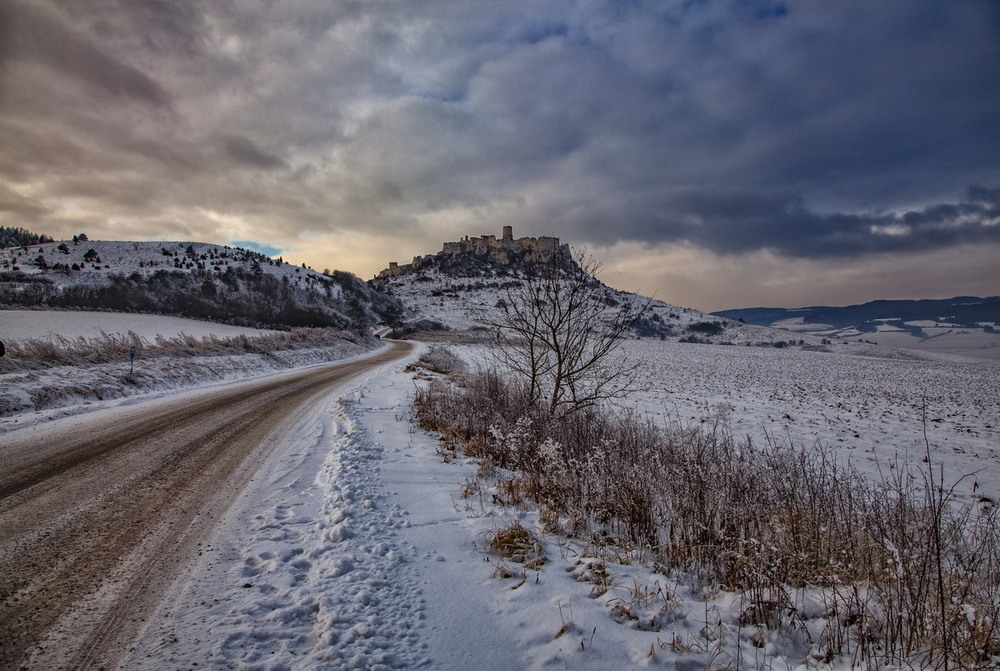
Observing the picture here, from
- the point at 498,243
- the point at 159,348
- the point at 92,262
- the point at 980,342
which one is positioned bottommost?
the point at 980,342

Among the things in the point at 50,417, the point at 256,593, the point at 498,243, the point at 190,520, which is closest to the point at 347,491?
the point at 190,520

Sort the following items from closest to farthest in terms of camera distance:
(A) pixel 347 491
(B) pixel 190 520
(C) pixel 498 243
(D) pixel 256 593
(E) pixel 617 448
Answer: (D) pixel 256 593 → (B) pixel 190 520 → (A) pixel 347 491 → (E) pixel 617 448 → (C) pixel 498 243

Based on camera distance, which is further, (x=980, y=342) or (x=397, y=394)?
(x=980, y=342)

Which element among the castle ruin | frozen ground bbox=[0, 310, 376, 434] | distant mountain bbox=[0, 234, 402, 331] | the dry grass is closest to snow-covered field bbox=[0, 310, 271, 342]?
frozen ground bbox=[0, 310, 376, 434]

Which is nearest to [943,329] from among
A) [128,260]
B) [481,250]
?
[481,250]

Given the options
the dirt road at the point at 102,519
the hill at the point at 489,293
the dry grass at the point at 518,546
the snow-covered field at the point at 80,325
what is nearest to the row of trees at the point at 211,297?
the snow-covered field at the point at 80,325

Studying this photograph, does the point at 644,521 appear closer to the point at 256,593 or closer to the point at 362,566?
the point at 362,566

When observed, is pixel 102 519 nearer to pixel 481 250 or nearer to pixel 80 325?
pixel 80 325

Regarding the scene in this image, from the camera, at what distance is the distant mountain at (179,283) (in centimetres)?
4241

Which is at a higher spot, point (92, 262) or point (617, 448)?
point (92, 262)

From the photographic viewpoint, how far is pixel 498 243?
19100 centimetres

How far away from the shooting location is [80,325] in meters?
24.1

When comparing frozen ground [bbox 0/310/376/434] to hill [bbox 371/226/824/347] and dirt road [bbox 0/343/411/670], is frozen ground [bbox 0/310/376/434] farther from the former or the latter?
hill [bbox 371/226/824/347]

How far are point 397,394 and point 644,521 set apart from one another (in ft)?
35.2
